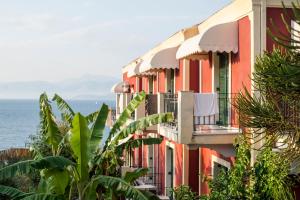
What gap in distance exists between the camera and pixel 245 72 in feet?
46.8

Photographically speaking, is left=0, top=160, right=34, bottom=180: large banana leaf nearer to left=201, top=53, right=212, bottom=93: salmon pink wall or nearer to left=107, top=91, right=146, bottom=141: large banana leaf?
left=107, top=91, right=146, bottom=141: large banana leaf

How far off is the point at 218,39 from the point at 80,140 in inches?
183

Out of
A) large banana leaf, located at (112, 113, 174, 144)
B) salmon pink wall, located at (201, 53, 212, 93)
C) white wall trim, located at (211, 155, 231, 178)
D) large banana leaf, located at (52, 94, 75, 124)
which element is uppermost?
salmon pink wall, located at (201, 53, 212, 93)

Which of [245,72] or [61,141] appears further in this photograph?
[61,141]

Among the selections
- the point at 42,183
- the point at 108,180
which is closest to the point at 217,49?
the point at 108,180

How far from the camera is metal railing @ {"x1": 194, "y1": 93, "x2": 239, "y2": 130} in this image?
49.1ft

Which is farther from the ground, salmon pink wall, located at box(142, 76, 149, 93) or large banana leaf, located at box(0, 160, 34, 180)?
salmon pink wall, located at box(142, 76, 149, 93)

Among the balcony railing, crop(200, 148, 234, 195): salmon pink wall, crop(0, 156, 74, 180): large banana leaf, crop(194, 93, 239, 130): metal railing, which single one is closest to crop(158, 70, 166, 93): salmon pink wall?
the balcony railing

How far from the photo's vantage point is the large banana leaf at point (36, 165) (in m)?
13.2

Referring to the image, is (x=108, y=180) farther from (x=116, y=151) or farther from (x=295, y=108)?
(x=295, y=108)

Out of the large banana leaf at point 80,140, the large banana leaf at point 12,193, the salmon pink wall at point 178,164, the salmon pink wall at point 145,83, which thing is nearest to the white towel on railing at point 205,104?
the large banana leaf at point 80,140

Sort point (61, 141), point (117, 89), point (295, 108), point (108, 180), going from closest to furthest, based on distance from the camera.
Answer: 1. point (295, 108)
2. point (108, 180)
3. point (61, 141)
4. point (117, 89)

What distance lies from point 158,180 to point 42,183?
9992 mm

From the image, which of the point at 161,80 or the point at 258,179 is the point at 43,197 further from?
the point at 161,80
